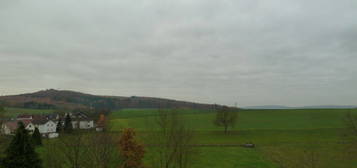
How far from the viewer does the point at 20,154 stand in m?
18.9

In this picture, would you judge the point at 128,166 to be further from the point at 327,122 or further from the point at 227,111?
the point at 327,122

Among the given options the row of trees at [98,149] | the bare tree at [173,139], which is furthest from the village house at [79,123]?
the bare tree at [173,139]

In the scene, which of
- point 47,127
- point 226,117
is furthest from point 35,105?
point 226,117

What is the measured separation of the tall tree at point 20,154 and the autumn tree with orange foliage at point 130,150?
24.5 feet

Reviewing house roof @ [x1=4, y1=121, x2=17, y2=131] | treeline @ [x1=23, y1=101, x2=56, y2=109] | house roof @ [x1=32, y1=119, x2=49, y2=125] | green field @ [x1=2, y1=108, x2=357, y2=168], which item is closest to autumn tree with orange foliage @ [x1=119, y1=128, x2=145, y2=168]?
green field @ [x1=2, y1=108, x2=357, y2=168]

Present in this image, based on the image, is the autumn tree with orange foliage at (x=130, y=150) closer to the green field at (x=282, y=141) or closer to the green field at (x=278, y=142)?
the green field at (x=282, y=141)

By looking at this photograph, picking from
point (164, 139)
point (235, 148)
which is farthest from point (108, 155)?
point (235, 148)

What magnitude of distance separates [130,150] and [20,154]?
958cm

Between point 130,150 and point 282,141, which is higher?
point 130,150

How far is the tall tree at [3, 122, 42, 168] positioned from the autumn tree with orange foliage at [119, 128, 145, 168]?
748 cm

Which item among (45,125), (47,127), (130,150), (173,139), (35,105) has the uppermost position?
(35,105)

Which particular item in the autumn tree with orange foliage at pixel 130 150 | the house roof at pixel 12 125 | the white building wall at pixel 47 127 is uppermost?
the autumn tree with orange foliage at pixel 130 150

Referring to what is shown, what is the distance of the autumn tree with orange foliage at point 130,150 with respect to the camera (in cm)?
2362

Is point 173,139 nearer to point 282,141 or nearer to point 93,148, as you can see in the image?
point 93,148
